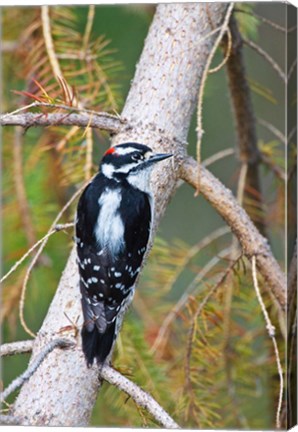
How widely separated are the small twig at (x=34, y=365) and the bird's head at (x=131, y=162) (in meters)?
0.30

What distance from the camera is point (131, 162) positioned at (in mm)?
1539

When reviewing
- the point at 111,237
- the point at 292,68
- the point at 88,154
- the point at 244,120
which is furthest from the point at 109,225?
the point at 244,120

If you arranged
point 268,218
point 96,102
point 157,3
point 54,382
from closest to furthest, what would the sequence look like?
point 54,382, point 157,3, point 96,102, point 268,218

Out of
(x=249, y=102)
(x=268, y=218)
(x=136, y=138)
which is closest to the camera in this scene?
(x=136, y=138)

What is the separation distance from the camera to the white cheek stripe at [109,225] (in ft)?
4.98

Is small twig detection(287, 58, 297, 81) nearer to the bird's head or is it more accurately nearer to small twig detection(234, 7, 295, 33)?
small twig detection(234, 7, 295, 33)

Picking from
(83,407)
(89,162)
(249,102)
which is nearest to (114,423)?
(83,407)

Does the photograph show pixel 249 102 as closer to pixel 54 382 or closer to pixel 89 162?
pixel 89 162

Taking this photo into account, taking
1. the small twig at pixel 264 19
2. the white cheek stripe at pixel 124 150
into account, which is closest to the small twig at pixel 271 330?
the white cheek stripe at pixel 124 150

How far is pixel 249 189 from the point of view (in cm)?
199

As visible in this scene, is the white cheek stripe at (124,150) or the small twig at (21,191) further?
the small twig at (21,191)

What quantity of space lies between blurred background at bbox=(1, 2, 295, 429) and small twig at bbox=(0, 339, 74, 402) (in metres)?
0.15

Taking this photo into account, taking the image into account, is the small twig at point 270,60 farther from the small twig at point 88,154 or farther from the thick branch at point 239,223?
the small twig at point 88,154

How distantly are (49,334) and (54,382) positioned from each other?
8 centimetres
